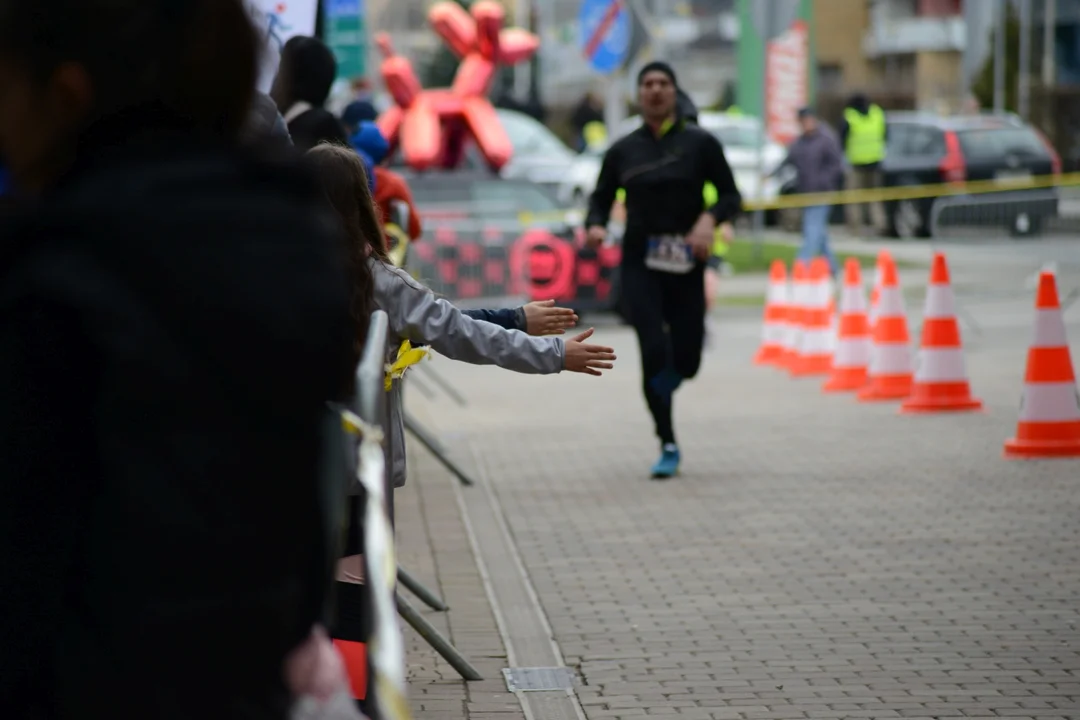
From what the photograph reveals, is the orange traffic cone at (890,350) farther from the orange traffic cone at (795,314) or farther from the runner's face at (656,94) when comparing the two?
the runner's face at (656,94)

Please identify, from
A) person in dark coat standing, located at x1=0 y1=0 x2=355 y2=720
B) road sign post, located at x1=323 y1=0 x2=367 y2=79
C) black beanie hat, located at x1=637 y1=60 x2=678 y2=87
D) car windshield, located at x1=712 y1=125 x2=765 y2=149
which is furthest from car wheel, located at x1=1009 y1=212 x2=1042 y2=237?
person in dark coat standing, located at x1=0 y1=0 x2=355 y2=720

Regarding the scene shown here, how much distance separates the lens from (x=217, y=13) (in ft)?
6.26

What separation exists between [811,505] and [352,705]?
6.51 meters

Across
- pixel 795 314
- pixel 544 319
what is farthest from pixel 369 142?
pixel 795 314

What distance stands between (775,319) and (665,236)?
601 cm

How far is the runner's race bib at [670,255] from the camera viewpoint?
926cm

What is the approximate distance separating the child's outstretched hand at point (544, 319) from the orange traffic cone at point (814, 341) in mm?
10227

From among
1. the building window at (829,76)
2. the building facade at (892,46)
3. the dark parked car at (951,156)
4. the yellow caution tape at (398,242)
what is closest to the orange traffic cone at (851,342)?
the yellow caution tape at (398,242)

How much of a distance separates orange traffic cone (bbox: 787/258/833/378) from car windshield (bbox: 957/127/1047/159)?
606 inches

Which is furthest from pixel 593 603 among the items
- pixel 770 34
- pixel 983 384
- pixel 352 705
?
pixel 770 34

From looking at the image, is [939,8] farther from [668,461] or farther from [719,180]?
[668,461]

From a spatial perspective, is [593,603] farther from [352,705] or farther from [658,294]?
[352,705]

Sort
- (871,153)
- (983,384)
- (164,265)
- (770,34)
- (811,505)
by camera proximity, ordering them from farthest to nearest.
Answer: (871,153) → (770,34) → (983,384) → (811,505) → (164,265)

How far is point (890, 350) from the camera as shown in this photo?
12203 millimetres
